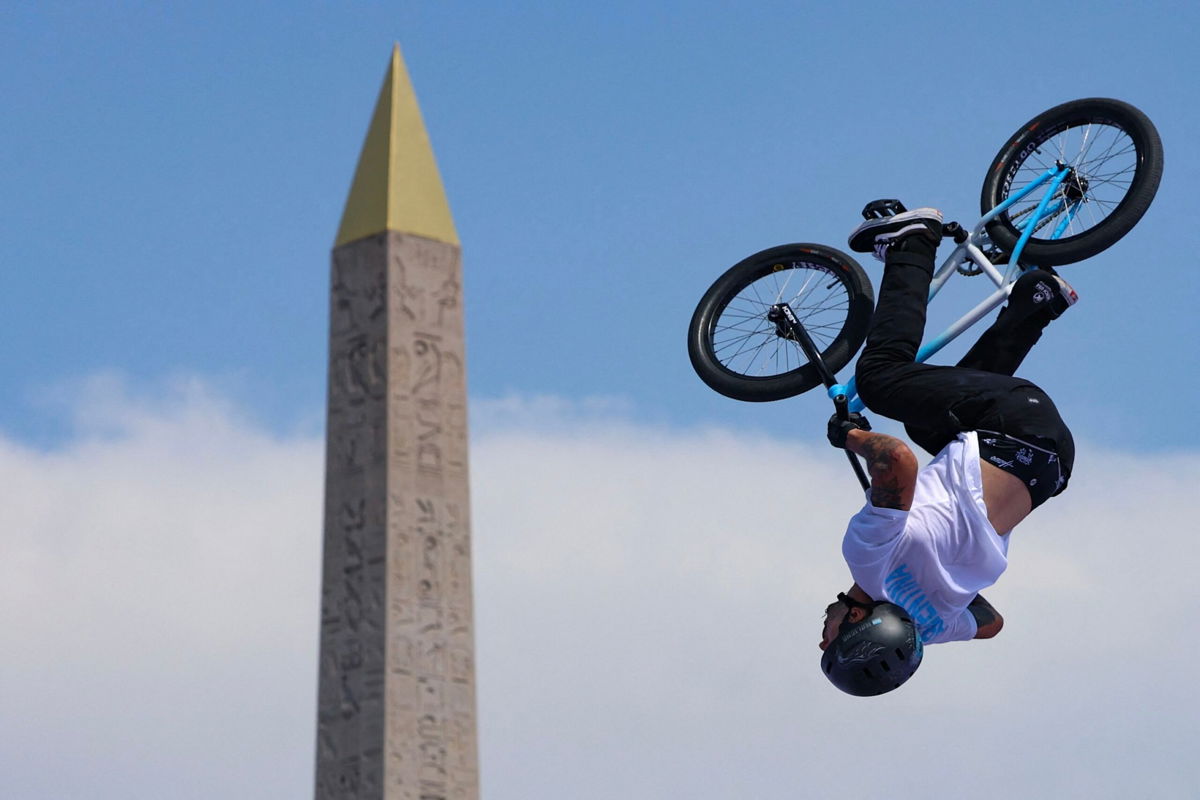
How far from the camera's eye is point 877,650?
13836 mm

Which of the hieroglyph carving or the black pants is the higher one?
the black pants

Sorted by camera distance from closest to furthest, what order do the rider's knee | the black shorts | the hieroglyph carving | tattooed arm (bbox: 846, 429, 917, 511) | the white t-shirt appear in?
the hieroglyph carving < tattooed arm (bbox: 846, 429, 917, 511) < the white t-shirt < the black shorts < the rider's knee

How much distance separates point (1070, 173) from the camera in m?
14.8

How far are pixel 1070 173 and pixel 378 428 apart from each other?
666cm

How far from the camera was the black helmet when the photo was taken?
1384 centimetres

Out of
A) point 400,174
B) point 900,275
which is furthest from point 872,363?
point 400,174

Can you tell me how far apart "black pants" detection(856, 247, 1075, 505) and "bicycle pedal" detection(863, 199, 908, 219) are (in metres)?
0.26

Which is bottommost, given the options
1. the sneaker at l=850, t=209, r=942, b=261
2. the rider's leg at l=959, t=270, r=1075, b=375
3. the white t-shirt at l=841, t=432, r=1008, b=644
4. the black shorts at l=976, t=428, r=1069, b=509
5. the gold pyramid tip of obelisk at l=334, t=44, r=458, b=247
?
the gold pyramid tip of obelisk at l=334, t=44, r=458, b=247

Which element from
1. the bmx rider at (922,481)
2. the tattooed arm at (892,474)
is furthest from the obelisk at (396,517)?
the bmx rider at (922,481)

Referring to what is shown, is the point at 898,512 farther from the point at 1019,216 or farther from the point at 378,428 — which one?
the point at 378,428

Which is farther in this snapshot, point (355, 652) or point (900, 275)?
point (900, 275)

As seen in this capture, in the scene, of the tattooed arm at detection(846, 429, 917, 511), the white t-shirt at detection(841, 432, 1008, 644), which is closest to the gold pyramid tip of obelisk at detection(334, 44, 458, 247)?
the tattooed arm at detection(846, 429, 917, 511)

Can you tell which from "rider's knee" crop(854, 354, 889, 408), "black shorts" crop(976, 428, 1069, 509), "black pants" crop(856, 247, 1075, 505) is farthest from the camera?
"rider's knee" crop(854, 354, 889, 408)

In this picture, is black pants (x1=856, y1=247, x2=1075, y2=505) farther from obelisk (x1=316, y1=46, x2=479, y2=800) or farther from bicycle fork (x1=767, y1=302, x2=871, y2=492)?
obelisk (x1=316, y1=46, x2=479, y2=800)
